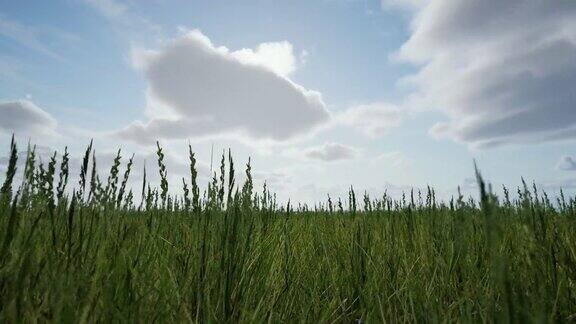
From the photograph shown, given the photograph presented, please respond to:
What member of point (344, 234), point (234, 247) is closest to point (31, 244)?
point (234, 247)

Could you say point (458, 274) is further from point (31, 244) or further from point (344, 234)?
point (31, 244)

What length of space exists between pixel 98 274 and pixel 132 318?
13.0 inches

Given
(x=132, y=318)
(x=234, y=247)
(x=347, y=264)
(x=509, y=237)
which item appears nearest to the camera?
(x=132, y=318)

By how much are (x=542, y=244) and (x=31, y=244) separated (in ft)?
8.02

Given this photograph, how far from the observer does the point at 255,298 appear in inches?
80.5

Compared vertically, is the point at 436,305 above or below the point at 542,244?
below

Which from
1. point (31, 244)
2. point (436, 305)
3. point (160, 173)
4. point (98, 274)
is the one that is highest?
point (160, 173)

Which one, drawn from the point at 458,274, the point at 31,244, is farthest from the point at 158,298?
the point at 458,274

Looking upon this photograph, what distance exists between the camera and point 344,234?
3328mm

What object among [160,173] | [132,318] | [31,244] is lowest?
[132,318]

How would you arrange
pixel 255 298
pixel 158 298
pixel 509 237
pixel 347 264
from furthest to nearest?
pixel 509 237 < pixel 347 264 < pixel 255 298 < pixel 158 298

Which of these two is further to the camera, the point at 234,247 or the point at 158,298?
the point at 234,247

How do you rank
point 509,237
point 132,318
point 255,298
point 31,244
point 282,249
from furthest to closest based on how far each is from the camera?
1. point 509,237
2. point 282,249
3. point 255,298
4. point 31,244
5. point 132,318

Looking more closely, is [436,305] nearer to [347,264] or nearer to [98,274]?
[347,264]
